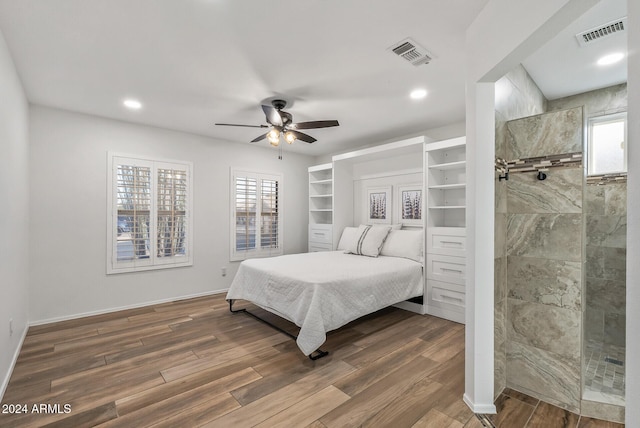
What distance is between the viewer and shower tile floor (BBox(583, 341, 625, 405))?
6.40ft

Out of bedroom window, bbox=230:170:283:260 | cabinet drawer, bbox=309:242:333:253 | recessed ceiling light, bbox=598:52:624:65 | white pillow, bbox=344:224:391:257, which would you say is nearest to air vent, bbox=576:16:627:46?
recessed ceiling light, bbox=598:52:624:65

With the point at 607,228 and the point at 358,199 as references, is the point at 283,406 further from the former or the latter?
the point at 358,199

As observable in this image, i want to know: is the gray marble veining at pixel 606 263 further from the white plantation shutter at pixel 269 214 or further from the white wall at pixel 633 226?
the white plantation shutter at pixel 269 214

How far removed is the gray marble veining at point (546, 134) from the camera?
203 centimetres

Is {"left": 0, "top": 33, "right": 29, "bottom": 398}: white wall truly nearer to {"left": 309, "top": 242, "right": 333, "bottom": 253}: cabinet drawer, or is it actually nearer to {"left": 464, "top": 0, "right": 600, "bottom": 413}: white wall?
{"left": 464, "top": 0, "right": 600, "bottom": 413}: white wall

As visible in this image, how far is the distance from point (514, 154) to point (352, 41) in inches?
60.0

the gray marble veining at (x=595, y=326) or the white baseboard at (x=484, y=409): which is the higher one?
the gray marble veining at (x=595, y=326)

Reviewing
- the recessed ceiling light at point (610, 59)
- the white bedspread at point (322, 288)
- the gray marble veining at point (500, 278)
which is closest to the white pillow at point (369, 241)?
the white bedspread at point (322, 288)

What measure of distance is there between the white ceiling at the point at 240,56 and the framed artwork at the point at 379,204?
1513mm

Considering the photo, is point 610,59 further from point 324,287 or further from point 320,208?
point 320,208

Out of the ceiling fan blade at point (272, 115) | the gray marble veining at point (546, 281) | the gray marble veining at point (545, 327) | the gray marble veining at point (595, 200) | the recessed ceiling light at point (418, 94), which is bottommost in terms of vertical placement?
the gray marble veining at point (545, 327)

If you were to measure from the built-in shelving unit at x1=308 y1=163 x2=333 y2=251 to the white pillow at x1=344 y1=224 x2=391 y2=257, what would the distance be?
32.7 inches

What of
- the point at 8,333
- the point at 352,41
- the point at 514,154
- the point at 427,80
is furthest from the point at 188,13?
the point at 8,333

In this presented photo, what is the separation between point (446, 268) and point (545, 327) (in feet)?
5.30
